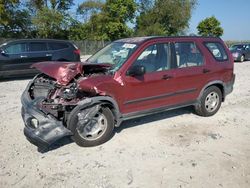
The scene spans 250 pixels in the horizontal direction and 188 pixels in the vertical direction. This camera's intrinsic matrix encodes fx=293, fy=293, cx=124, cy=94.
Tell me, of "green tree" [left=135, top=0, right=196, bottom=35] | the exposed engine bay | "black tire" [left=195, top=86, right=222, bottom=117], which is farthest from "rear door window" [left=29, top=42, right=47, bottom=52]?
"green tree" [left=135, top=0, right=196, bottom=35]

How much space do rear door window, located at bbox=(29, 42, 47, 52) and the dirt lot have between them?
19.4 ft

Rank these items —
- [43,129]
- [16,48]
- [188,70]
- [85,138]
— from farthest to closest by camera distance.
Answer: [16,48]
[188,70]
[85,138]
[43,129]

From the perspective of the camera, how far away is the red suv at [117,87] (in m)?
4.76

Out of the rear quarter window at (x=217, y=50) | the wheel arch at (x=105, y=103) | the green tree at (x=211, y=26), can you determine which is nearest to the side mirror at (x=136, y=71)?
the wheel arch at (x=105, y=103)

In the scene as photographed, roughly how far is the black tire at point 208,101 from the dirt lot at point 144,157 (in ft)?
0.78

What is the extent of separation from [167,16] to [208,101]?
164 feet

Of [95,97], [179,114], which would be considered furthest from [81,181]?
[179,114]

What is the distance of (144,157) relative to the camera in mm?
4551

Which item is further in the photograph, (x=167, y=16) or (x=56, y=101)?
(x=167, y=16)

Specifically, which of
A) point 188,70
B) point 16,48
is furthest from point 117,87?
point 16,48

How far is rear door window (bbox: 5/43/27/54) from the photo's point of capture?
11344mm

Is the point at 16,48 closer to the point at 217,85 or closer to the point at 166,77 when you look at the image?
the point at 166,77

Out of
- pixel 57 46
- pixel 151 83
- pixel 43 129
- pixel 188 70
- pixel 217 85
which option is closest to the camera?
pixel 43 129

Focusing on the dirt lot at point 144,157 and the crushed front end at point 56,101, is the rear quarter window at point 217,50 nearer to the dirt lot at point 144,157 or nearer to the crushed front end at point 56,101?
the dirt lot at point 144,157
